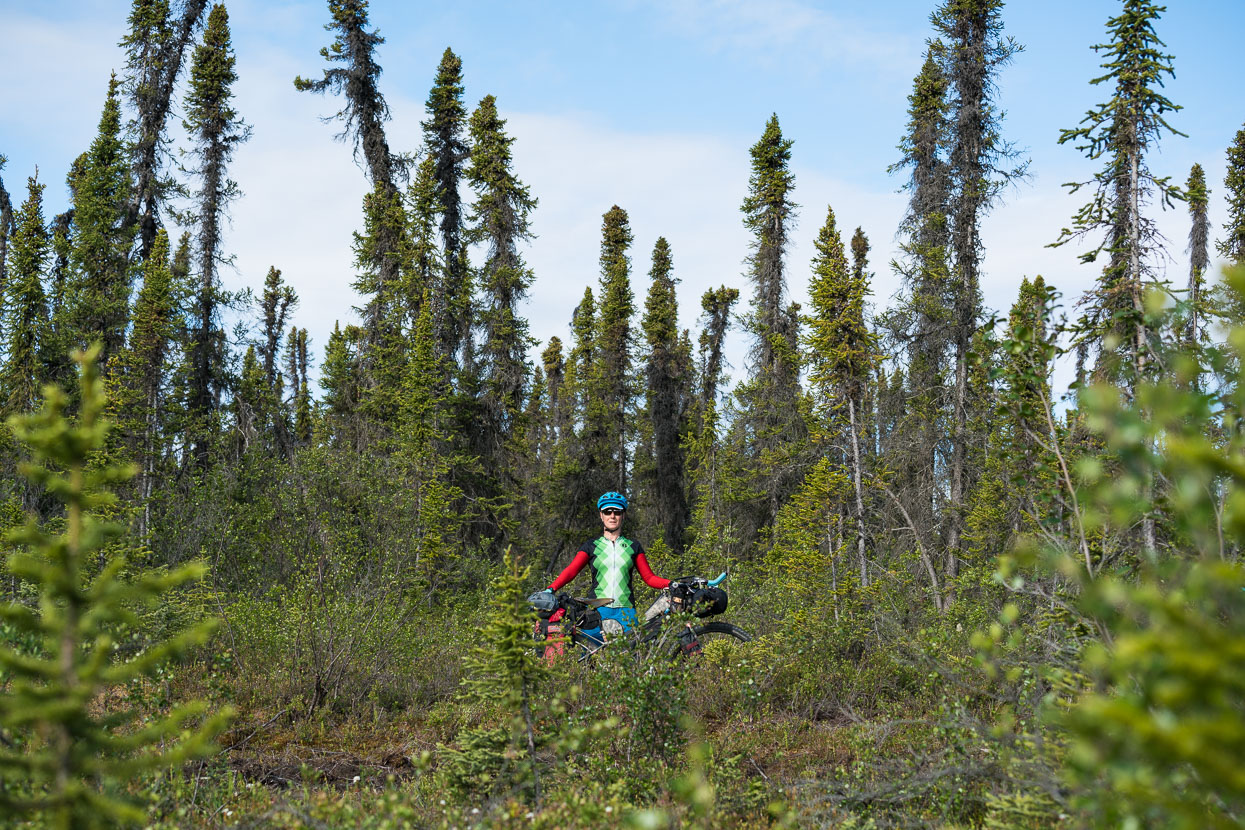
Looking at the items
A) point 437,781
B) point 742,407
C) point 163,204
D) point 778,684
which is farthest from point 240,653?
point 742,407

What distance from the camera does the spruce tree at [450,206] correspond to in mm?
23078

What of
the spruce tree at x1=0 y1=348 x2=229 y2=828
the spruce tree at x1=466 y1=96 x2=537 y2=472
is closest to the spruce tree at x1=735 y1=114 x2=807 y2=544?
the spruce tree at x1=466 y1=96 x2=537 y2=472

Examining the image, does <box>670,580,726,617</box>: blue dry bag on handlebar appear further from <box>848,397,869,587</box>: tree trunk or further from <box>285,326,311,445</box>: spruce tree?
<box>285,326,311,445</box>: spruce tree

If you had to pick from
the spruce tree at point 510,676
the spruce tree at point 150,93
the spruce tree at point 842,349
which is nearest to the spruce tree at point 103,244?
the spruce tree at point 150,93

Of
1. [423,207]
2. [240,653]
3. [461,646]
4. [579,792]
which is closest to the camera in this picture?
[579,792]

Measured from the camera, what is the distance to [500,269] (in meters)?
24.3

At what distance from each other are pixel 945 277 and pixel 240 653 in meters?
17.1

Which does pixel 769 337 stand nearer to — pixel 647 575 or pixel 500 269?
pixel 500 269

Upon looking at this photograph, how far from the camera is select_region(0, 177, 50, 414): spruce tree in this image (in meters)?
19.7

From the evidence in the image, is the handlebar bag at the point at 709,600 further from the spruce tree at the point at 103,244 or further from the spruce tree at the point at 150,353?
the spruce tree at the point at 103,244

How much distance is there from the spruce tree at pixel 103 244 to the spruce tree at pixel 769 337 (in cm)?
1863

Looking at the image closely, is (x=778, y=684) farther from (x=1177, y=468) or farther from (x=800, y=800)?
(x=1177, y=468)

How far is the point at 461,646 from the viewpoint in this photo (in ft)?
32.0

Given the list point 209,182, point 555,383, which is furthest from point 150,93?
point 555,383
